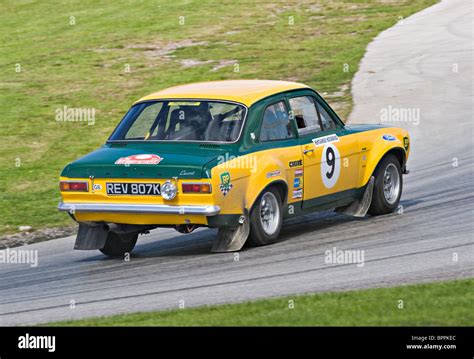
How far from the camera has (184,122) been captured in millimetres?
11109

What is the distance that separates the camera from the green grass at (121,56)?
18.5 m

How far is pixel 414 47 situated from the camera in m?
24.9

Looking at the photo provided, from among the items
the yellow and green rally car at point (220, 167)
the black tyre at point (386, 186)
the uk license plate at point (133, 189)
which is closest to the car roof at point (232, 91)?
the yellow and green rally car at point (220, 167)

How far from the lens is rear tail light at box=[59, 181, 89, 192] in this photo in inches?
420

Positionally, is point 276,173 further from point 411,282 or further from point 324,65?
point 324,65

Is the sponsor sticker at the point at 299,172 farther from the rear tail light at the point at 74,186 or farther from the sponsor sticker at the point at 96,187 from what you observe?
the rear tail light at the point at 74,186

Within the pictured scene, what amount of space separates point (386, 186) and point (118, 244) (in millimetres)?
3380

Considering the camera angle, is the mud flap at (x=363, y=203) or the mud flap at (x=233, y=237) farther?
the mud flap at (x=363, y=203)

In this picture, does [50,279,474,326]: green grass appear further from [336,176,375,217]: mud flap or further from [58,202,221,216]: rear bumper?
[336,176,375,217]: mud flap

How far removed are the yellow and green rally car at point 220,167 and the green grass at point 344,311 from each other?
203 centimetres

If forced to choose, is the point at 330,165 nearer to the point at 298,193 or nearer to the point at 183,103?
the point at 298,193

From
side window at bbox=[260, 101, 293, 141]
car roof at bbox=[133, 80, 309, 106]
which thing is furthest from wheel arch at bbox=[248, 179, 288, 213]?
car roof at bbox=[133, 80, 309, 106]

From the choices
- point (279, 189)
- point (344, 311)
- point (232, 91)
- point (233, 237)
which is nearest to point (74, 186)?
point (233, 237)
